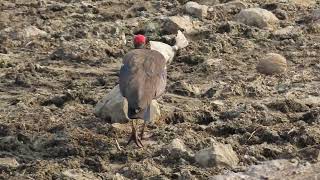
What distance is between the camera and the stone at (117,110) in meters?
6.37

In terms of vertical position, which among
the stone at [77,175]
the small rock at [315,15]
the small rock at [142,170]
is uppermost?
the small rock at [315,15]

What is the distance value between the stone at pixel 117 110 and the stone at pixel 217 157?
0.91 meters

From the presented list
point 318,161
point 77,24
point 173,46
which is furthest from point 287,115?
point 77,24

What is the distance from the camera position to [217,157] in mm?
5441

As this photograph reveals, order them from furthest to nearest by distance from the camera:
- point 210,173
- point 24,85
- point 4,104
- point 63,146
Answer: point 24,85, point 4,104, point 63,146, point 210,173

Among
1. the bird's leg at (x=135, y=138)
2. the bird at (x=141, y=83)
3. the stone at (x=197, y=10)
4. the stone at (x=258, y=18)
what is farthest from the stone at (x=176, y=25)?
the bird's leg at (x=135, y=138)

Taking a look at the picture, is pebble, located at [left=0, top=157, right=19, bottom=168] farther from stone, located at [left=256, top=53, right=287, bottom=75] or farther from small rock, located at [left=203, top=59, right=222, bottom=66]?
stone, located at [left=256, top=53, right=287, bottom=75]

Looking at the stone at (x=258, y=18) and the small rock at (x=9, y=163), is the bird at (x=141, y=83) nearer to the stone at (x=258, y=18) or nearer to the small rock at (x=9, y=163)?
the small rock at (x=9, y=163)

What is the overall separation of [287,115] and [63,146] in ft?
6.12

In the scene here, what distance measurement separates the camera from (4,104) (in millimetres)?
6969

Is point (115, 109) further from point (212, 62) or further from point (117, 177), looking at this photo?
point (212, 62)

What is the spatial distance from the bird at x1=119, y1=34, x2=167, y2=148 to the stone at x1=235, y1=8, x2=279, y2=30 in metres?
2.49

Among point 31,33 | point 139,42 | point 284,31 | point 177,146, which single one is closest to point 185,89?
point 139,42

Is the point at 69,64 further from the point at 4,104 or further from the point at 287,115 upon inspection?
the point at 287,115
